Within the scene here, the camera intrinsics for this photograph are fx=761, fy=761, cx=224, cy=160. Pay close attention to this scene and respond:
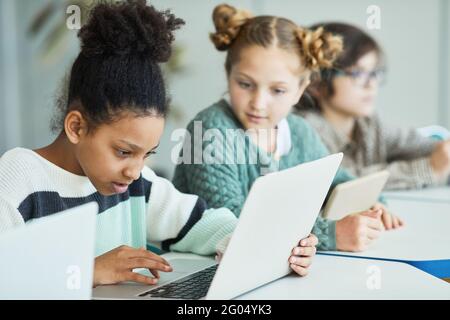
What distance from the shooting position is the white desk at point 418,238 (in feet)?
4.19

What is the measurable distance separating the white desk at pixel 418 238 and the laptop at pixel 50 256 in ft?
2.01

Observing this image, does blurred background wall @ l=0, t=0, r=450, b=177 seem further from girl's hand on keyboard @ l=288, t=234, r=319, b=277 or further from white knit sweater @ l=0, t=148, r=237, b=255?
girl's hand on keyboard @ l=288, t=234, r=319, b=277

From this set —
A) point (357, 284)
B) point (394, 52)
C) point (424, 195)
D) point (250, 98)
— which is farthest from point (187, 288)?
point (394, 52)

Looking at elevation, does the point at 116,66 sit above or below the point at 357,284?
above

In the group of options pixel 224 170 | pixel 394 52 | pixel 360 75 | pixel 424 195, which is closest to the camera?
pixel 224 170

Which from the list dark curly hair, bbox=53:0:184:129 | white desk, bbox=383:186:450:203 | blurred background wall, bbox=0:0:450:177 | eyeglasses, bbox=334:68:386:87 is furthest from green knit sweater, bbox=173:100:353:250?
blurred background wall, bbox=0:0:450:177

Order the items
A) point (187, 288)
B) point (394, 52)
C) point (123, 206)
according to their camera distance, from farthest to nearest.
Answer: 1. point (394, 52)
2. point (123, 206)
3. point (187, 288)

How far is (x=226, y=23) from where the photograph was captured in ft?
4.89

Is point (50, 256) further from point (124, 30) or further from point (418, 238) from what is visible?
point (418, 238)

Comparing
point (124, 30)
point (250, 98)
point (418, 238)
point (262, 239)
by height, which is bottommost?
point (418, 238)

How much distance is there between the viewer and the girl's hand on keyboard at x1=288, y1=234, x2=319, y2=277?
3.57 feet

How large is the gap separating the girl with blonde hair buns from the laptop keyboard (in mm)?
273

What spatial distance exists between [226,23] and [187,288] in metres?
0.63

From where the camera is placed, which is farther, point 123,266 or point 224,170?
point 224,170
